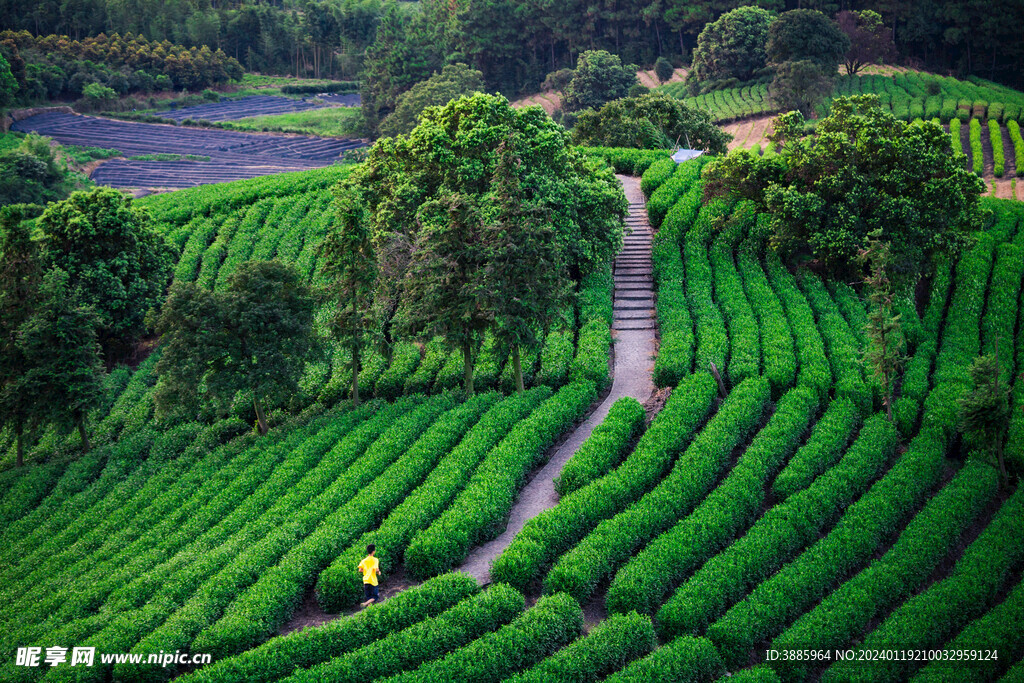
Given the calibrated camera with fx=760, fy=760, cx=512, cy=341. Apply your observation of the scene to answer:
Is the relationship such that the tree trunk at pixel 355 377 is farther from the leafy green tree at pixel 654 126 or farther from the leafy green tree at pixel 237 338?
the leafy green tree at pixel 654 126

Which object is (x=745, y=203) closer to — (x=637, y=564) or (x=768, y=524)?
(x=768, y=524)

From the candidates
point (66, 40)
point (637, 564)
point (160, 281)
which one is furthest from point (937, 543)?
point (66, 40)

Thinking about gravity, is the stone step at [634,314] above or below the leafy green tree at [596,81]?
below

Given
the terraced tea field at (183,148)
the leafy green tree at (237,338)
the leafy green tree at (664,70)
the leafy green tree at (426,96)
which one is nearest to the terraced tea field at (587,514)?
the leafy green tree at (237,338)

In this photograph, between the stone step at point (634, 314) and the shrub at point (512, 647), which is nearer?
the shrub at point (512, 647)

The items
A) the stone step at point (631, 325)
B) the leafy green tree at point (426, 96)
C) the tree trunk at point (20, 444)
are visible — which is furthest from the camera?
the leafy green tree at point (426, 96)

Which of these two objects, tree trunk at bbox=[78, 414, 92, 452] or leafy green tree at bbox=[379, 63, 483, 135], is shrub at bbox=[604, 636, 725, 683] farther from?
leafy green tree at bbox=[379, 63, 483, 135]

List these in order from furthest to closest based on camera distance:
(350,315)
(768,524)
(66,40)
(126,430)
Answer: (66,40) → (126,430) → (350,315) → (768,524)
